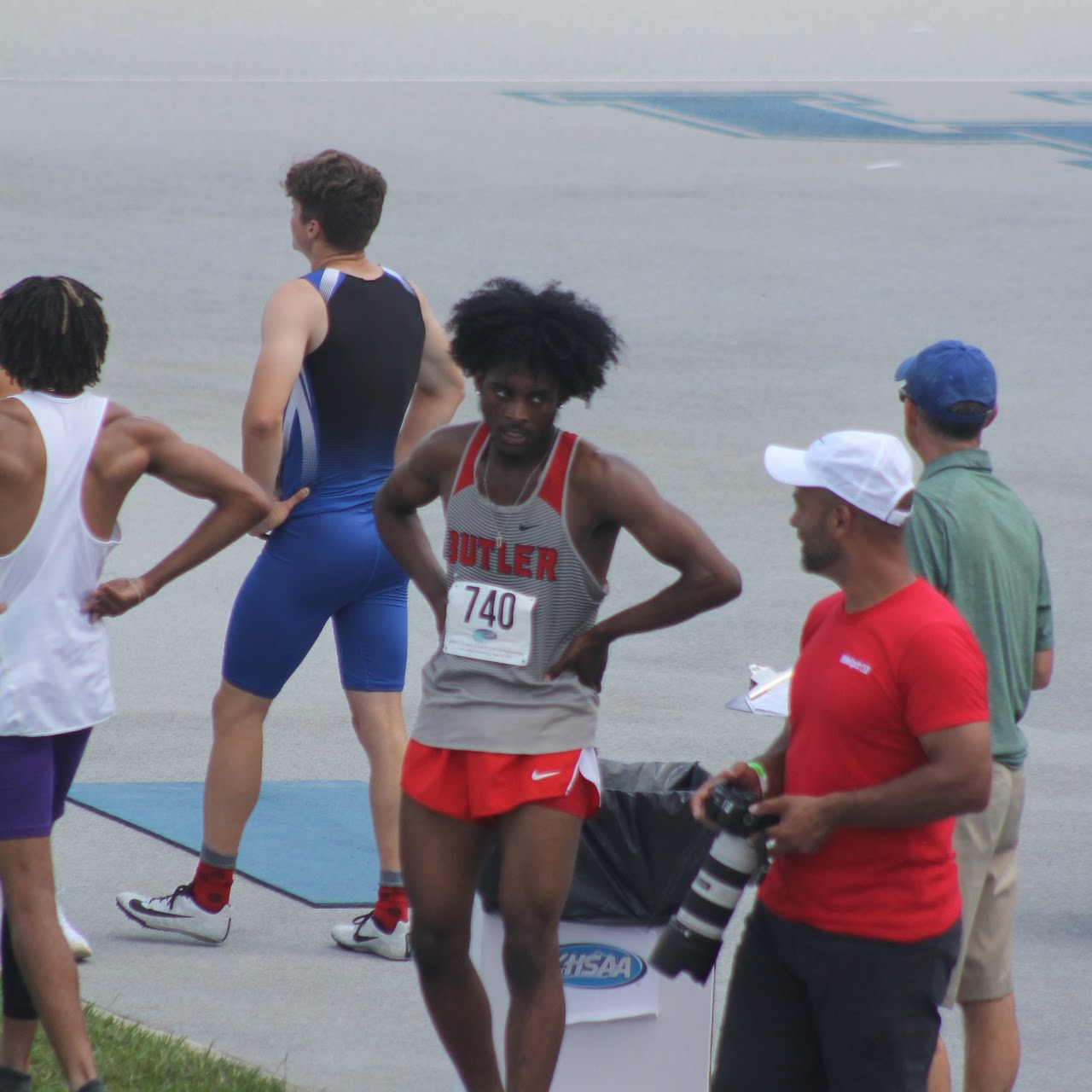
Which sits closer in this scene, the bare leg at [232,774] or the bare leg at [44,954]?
the bare leg at [44,954]

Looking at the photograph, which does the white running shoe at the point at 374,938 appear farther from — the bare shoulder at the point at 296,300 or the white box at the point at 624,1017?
the bare shoulder at the point at 296,300

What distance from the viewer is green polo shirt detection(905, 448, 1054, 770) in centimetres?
398

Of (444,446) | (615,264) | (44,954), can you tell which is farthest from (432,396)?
(615,264)

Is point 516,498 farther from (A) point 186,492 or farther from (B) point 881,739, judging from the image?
(B) point 881,739

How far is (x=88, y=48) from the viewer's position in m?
29.1

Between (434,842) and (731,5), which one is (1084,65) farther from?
(434,842)

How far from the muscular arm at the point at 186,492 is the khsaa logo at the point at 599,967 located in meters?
1.21

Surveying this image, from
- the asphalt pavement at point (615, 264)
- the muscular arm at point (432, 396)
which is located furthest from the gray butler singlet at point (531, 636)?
the muscular arm at point (432, 396)

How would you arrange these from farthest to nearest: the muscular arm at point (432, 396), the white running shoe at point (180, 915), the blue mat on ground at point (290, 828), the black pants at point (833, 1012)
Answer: the blue mat on ground at point (290, 828)
the muscular arm at point (432, 396)
the white running shoe at point (180, 915)
the black pants at point (833, 1012)

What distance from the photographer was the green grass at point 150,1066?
14.1 ft

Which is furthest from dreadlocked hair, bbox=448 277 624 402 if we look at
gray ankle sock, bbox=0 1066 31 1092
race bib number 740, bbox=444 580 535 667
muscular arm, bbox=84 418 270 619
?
gray ankle sock, bbox=0 1066 31 1092

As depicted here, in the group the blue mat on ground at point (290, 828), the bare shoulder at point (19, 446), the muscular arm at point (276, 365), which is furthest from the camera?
the blue mat on ground at point (290, 828)

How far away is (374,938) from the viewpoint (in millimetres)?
5359

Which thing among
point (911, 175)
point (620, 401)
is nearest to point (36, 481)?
point (620, 401)
